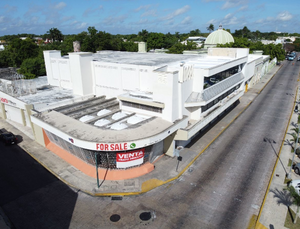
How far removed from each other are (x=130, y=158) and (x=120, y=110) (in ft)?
31.7

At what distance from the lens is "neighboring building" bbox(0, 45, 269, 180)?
25531mm

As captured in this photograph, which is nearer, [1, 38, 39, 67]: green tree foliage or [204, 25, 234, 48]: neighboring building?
[1, 38, 39, 67]: green tree foliage

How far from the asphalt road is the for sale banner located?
407cm

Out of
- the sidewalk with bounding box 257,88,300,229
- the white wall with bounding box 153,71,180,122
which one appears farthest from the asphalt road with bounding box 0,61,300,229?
the white wall with bounding box 153,71,180,122

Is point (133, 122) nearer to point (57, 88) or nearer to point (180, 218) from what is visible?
point (180, 218)

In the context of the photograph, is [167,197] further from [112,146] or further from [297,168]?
[297,168]

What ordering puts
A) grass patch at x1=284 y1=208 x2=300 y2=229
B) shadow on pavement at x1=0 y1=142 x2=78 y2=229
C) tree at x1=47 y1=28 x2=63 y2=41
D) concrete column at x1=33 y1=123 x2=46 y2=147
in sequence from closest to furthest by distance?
grass patch at x1=284 y1=208 x2=300 y2=229 → shadow on pavement at x1=0 y1=142 x2=78 y2=229 → concrete column at x1=33 y1=123 x2=46 y2=147 → tree at x1=47 y1=28 x2=63 y2=41

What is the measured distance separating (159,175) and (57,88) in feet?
102

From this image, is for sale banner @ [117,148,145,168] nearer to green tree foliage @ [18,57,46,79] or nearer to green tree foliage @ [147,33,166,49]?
green tree foliage @ [18,57,46,79]

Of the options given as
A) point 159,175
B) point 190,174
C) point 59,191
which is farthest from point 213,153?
point 59,191

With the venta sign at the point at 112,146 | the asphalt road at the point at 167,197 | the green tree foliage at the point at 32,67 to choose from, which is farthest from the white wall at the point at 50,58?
the venta sign at the point at 112,146

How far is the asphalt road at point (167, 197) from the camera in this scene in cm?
2011

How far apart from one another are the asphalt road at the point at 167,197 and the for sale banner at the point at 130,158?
4.07 m

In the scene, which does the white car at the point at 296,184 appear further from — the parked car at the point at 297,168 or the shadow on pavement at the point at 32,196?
the shadow on pavement at the point at 32,196
